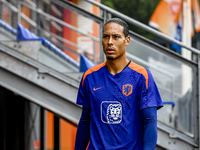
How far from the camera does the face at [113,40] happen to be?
273 cm

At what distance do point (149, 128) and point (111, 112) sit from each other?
264 millimetres

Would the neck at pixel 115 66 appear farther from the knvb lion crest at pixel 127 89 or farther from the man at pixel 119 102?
the knvb lion crest at pixel 127 89

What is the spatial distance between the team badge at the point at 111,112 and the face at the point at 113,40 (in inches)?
12.1

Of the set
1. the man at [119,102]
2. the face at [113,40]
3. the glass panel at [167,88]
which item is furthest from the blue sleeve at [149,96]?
the glass panel at [167,88]

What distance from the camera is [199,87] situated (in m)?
4.78

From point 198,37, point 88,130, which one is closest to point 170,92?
point 88,130

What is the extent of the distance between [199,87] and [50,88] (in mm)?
1714

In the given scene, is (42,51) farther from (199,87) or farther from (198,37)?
(198,37)

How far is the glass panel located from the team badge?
2315 mm

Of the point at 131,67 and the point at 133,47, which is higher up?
the point at 133,47

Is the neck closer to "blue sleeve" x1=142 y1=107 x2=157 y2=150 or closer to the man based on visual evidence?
the man

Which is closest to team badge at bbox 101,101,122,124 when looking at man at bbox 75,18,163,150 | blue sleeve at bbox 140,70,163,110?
man at bbox 75,18,163,150

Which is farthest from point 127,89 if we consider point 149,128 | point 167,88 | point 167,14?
point 167,14

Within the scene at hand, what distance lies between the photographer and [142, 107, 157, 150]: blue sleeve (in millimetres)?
2617
